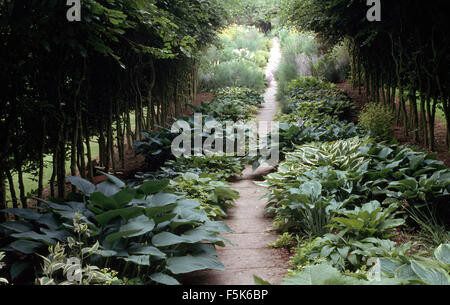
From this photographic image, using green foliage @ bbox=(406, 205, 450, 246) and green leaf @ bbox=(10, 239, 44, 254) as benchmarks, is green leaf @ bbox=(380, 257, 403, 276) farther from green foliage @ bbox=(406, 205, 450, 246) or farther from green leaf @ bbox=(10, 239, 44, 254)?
green leaf @ bbox=(10, 239, 44, 254)

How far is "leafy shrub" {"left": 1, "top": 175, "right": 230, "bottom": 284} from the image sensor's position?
2.02 metres

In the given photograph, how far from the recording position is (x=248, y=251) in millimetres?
2791

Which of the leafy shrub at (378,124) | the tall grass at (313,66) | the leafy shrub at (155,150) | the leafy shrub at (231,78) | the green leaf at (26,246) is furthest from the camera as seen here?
the leafy shrub at (231,78)

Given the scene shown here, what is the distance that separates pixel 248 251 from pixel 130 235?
1.09m

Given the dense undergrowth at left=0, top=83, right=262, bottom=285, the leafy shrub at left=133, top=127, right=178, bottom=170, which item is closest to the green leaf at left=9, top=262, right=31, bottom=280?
the dense undergrowth at left=0, top=83, right=262, bottom=285

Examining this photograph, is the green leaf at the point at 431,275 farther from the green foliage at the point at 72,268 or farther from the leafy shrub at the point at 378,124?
Answer: the leafy shrub at the point at 378,124

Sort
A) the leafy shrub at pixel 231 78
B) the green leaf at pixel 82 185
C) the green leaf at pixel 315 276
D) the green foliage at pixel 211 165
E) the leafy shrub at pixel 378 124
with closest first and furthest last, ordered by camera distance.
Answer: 1. the green leaf at pixel 315 276
2. the green leaf at pixel 82 185
3. the green foliage at pixel 211 165
4. the leafy shrub at pixel 378 124
5. the leafy shrub at pixel 231 78

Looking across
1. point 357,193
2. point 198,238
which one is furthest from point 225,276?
point 357,193

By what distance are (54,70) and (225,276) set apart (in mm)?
2416

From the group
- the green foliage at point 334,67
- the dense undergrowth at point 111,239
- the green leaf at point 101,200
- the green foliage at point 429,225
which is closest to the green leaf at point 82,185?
the dense undergrowth at point 111,239

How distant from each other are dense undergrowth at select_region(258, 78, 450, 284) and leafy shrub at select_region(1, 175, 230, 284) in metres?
0.65

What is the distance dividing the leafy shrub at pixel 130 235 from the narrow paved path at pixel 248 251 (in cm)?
20

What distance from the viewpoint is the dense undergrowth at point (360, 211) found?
1823 mm
